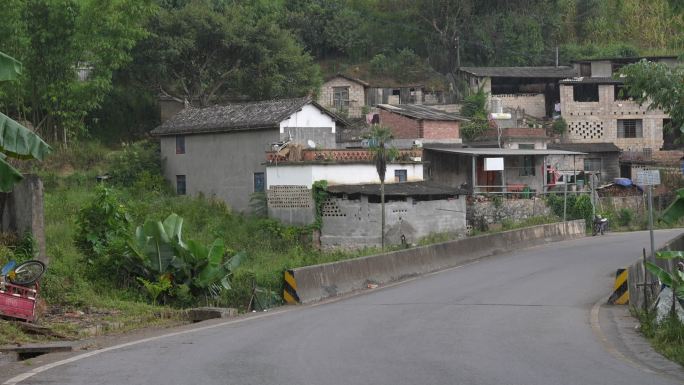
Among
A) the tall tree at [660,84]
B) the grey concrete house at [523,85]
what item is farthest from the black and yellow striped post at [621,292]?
the grey concrete house at [523,85]

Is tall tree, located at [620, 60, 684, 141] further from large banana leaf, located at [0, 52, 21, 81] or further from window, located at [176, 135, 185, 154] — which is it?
window, located at [176, 135, 185, 154]

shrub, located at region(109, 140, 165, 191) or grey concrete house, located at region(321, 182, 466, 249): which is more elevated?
shrub, located at region(109, 140, 165, 191)

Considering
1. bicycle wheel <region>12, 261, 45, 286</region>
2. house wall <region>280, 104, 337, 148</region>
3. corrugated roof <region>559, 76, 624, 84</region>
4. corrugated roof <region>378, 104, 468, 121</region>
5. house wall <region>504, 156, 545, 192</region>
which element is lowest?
bicycle wheel <region>12, 261, 45, 286</region>

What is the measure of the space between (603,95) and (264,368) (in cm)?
5329

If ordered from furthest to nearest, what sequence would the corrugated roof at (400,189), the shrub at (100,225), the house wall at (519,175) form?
the house wall at (519,175)
the corrugated roof at (400,189)
the shrub at (100,225)

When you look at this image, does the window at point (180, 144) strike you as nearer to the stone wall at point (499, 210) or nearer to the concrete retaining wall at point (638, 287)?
the stone wall at point (499, 210)

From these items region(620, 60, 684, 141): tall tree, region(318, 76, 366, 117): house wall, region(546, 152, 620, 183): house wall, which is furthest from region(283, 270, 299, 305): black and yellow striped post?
region(318, 76, 366, 117): house wall

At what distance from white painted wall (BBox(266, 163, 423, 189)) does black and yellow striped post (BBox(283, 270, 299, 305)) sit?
49.0 feet

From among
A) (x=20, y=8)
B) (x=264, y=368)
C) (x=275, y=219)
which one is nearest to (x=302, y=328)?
(x=264, y=368)

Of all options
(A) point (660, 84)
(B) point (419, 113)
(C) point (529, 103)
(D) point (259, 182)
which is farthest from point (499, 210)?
(A) point (660, 84)

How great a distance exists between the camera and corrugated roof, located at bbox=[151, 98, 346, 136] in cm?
4062

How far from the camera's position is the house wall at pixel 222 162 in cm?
4109

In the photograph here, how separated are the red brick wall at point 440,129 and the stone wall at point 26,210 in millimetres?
30112

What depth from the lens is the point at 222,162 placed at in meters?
42.8
